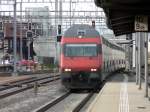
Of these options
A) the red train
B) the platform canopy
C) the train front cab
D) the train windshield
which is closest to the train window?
Answer: the red train

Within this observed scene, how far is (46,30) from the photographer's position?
99.9m

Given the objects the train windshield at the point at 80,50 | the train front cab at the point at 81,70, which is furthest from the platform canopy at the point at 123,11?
the train windshield at the point at 80,50

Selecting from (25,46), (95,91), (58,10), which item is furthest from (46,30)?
(95,91)

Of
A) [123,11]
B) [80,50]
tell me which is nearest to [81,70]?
[80,50]

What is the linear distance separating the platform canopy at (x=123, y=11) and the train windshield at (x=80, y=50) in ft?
29.7

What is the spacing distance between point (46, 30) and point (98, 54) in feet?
232

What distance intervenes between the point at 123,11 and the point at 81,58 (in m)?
15.4

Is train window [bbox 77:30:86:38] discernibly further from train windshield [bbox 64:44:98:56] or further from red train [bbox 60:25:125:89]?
train windshield [bbox 64:44:98:56]

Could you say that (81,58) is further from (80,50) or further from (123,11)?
(123,11)

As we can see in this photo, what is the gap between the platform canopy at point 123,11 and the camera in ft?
38.9

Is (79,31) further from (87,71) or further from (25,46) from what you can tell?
(25,46)

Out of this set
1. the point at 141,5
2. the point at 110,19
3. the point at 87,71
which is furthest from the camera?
→ the point at 87,71

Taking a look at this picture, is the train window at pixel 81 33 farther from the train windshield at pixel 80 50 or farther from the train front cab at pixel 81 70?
the train front cab at pixel 81 70

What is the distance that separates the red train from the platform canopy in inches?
344
